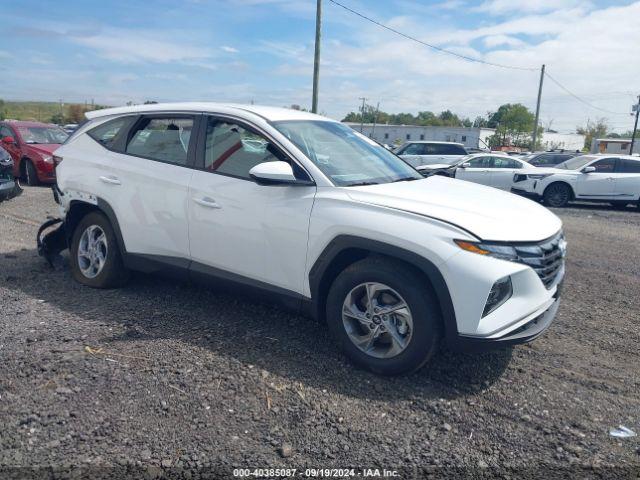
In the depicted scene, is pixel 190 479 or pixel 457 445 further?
pixel 457 445

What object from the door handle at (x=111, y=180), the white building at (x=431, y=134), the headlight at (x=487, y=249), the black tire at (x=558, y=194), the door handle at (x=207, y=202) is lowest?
the black tire at (x=558, y=194)

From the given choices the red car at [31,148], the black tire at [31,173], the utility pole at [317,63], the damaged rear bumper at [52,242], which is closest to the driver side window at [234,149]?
the damaged rear bumper at [52,242]

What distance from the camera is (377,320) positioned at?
355 centimetres

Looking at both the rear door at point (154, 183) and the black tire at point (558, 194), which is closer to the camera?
the rear door at point (154, 183)

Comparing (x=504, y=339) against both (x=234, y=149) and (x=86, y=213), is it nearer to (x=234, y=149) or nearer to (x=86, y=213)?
(x=234, y=149)

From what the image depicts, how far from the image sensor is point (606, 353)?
4160 millimetres

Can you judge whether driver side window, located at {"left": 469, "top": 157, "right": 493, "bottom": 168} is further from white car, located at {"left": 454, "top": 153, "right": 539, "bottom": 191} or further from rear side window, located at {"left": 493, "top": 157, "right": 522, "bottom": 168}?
rear side window, located at {"left": 493, "top": 157, "right": 522, "bottom": 168}

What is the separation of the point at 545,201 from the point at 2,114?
7933 cm

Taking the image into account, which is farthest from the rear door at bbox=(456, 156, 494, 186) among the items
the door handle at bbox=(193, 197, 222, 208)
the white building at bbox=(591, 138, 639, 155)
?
the white building at bbox=(591, 138, 639, 155)

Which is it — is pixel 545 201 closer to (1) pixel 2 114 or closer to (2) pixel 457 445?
(2) pixel 457 445

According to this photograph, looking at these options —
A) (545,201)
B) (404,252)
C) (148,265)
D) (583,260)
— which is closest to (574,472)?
(404,252)

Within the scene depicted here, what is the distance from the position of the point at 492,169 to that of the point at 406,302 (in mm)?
13987

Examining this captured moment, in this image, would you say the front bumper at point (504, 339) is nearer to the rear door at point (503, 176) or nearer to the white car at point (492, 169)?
the white car at point (492, 169)

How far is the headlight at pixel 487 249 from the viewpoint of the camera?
3.20 m
